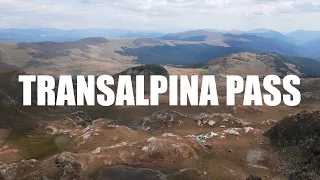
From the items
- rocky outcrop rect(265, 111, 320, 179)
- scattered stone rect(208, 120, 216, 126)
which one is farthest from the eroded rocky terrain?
scattered stone rect(208, 120, 216, 126)

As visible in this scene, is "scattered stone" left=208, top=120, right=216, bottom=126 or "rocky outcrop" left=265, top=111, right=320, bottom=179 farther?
"scattered stone" left=208, top=120, right=216, bottom=126

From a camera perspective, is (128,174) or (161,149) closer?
(128,174)

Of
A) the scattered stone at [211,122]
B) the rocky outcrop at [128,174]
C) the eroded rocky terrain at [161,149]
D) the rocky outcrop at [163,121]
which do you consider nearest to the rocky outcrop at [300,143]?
the eroded rocky terrain at [161,149]

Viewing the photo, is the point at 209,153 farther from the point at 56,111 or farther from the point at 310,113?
the point at 56,111

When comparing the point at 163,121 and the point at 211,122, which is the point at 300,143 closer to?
the point at 211,122

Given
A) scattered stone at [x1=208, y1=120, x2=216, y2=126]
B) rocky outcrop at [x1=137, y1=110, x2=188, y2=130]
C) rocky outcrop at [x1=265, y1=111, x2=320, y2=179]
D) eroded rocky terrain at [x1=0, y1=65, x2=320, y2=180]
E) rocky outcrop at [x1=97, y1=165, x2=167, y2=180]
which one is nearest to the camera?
rocky outcrop at [x1=97, y1=165, x2=167, y2=180]

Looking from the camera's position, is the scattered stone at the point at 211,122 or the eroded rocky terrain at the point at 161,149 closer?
the eroded rocky terrain at the point at 161,149

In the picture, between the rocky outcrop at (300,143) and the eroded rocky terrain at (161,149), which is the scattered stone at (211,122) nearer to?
the eroded rocky terrain at (161,149)

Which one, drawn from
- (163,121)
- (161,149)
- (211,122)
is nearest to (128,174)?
(161,149)

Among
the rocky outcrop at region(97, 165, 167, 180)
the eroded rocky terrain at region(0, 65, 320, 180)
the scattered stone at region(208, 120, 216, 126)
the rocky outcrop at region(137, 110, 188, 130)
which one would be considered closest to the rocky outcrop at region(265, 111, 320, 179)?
the eroded rocky terrain at region(0, 65, 320, 180)

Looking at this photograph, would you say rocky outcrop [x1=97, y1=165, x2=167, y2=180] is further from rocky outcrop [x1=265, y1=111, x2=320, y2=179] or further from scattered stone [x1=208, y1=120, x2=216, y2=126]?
scattered stone [x1=208, y1=120, x2=216, y2=126]

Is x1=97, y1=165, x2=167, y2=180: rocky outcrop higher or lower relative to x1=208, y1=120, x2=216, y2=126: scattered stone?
lower

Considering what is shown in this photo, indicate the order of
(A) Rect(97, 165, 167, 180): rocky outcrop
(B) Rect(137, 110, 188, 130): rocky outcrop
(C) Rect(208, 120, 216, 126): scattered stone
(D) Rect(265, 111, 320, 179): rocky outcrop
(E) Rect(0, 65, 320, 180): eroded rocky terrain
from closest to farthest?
(A) Rect(97, 165, 167, 180): rocky outcrop, (D) Rect(265, 111, 320, 179): rocky outcrop, (E) Rect(0, 65, 320, 180): eroded rocky terrain, (C) Rect(208, 120, 216, 126): scattered stone, (B) Rect(137, 110, 188, 130): rocky outcrop

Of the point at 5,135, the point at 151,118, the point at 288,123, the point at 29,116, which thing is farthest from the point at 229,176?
the point at 29,116
